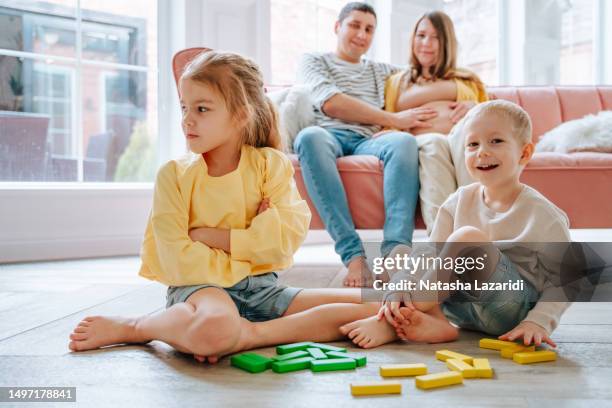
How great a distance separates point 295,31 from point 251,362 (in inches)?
121

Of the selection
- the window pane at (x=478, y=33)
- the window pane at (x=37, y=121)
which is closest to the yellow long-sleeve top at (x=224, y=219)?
the window pane at (x=37, y=121)

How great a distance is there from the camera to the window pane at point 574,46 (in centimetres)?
451

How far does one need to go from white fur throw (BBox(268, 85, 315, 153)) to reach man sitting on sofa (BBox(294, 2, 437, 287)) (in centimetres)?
4

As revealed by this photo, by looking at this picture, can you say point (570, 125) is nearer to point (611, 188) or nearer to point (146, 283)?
point (611, 188)

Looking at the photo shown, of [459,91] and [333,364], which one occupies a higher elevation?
[459,91]

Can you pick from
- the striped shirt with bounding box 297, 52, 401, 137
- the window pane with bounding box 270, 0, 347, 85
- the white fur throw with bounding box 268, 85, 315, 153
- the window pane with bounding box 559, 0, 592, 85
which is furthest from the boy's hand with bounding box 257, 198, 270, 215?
the window pane with bounding box 559, 0, 592, 85

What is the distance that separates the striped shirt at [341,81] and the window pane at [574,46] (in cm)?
228

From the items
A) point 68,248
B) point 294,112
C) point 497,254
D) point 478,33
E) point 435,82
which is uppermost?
point 478,33

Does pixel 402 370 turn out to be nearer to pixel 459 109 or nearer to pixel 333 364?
pixel 333 364

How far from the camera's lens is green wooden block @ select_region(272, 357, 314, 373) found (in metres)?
1.16

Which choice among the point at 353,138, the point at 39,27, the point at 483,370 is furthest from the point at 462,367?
the point at 39,27

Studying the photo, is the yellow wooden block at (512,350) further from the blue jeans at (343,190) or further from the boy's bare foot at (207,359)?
the blue jeans at (343,190)

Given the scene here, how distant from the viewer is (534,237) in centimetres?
134

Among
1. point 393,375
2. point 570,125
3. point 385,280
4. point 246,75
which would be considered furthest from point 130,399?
point 570,125
